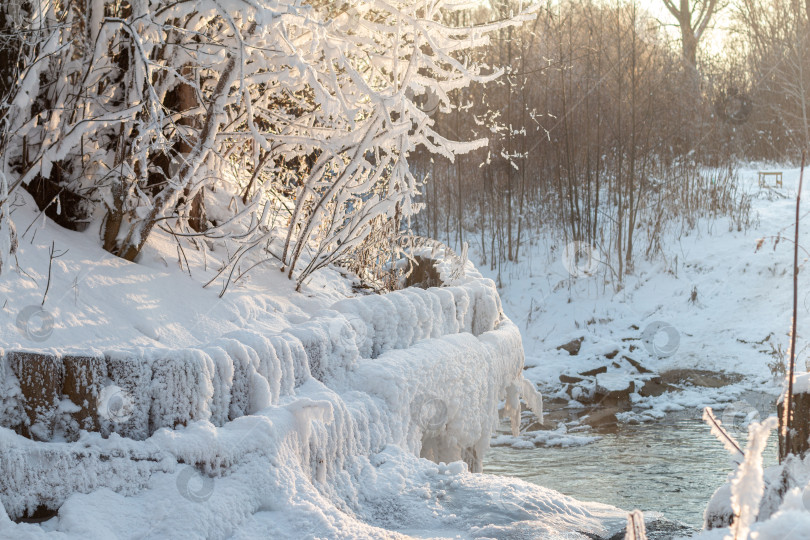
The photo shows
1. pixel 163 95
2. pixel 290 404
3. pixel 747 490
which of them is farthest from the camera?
pixel 163 95

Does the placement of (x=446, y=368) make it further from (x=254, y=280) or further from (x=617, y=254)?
(x=617, y=254)

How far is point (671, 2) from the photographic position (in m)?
21.9

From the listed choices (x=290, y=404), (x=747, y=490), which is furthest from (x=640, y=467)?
(x=747, y=490)

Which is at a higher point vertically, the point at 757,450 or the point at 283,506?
the point at 757,450

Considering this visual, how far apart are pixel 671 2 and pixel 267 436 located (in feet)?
72.0

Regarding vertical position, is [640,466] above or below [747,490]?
below

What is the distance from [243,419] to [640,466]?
207 inches

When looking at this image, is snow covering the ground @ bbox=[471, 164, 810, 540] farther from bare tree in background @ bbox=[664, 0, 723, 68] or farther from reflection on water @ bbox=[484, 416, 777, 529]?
bare tree in background @ bbox=[664, 0, 723, 68]

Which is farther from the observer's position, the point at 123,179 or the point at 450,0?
the point at 450,0

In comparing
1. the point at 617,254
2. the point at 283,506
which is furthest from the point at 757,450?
the point at 617,254

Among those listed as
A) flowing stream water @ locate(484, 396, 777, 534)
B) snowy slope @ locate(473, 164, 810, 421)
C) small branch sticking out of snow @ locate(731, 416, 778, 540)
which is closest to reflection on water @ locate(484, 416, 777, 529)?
flowing stream water @ locate(484, 396, 777, 534)

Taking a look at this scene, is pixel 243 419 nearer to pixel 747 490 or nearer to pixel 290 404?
pixel 290 404

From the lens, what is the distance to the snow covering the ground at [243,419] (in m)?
2.38

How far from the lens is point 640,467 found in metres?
7.20
